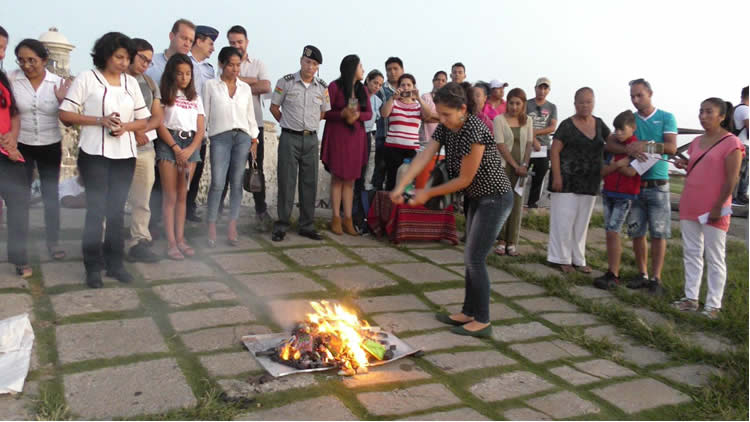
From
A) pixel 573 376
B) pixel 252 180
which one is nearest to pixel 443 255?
pixel 252 180

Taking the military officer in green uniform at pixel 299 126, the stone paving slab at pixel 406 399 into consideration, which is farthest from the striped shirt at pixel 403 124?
the stone paving slab at pixel 406 399

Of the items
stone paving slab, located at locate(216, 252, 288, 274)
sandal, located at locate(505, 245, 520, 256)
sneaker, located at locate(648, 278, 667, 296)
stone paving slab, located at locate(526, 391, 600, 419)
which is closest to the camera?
stone paving slab, located at locate(526, 391, 600, 419)

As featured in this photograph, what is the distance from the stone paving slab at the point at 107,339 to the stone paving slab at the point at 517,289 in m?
2.99

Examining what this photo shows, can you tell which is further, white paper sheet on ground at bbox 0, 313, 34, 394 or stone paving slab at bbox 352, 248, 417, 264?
stone paving slab at bbox 352, 248, 417, 264

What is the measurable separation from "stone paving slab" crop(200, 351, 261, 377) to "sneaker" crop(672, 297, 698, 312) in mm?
3646

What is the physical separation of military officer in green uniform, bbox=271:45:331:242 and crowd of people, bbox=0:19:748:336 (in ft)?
0.05

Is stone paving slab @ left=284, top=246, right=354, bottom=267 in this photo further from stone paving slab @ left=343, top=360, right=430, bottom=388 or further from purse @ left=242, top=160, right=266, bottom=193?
stone paving slab @ left=343, top=360, right=430, bottom=388

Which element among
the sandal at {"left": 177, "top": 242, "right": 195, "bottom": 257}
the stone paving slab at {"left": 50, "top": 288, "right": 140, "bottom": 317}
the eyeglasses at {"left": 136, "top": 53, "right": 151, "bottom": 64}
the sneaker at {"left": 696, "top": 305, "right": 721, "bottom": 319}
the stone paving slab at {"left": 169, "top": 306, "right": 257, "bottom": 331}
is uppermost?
the eyeglasses at {"left": 136, "top": 53, "right": 151, "bottom": 64}

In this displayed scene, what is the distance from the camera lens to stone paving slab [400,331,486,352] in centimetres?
402

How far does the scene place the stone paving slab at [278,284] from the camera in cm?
484

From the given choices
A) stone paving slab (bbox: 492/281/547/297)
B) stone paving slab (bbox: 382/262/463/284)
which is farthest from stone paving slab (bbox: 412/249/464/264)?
stone paving slab (bbox: 492/281/547/297)

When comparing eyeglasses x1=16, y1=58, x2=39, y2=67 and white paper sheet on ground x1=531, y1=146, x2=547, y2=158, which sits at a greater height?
eyeglasses x1=16, y1=58, x2=39, y2=67

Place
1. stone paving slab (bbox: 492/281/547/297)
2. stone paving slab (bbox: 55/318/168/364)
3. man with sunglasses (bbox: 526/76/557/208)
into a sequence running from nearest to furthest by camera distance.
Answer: stone paving slab (bbox: 55/318/168/364) < stone paving slab (bbox: 492/281/547/297) < man with sunglasses (bbox: 526/76/557/208)

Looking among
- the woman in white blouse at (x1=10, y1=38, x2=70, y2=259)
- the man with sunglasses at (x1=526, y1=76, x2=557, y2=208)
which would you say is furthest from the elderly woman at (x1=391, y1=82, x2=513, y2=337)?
the man with sunglasses at (x1=526, y1=76, x2=557, y2=208)
